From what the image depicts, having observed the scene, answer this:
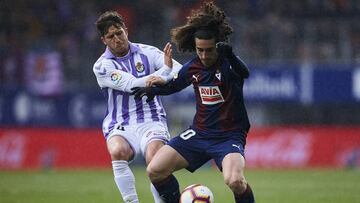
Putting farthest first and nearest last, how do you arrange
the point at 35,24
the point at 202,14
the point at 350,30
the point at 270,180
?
the point at 35,24, the point at 350,30, the point at 270,180, the point at 202,14

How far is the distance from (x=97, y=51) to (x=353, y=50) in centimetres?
658

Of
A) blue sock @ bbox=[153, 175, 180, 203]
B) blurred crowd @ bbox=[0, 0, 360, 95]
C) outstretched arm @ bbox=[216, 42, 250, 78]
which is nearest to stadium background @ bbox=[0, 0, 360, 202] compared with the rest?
blurred crowd @ bbox=[0, 0, 360, 95]

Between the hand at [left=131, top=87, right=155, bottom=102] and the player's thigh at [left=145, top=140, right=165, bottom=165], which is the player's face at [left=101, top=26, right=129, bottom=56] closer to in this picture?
the hand at [left=131, top=87, right=155, bottom=102]

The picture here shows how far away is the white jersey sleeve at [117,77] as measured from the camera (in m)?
10.1

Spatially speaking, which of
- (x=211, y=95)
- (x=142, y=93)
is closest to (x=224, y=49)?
(x=211, y=95)

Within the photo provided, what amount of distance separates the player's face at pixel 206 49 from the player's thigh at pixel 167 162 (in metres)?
1.09

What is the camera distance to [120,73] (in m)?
10.3

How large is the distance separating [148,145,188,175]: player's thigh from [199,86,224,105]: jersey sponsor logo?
0.67 m

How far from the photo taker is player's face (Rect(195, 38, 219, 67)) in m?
9.30

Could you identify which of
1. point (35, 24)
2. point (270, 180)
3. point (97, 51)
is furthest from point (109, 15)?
point (35, 24)

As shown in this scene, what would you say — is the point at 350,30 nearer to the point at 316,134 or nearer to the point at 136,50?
the point at 316,134

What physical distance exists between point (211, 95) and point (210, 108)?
15 cm

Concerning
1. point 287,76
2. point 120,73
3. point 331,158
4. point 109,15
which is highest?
point 109,15

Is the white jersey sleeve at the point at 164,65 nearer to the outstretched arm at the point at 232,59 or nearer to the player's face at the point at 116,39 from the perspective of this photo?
the player's face at the point at 116,39
